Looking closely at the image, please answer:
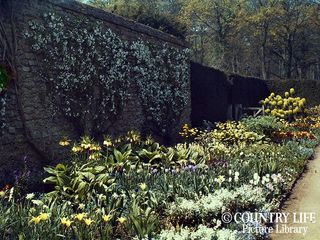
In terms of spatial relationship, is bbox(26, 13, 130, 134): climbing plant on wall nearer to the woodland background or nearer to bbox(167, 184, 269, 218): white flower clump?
bbox(167, 184, 269, 218): white flower clump

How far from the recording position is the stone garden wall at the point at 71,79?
685cm

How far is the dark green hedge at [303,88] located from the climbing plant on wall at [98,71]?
12.0 meters

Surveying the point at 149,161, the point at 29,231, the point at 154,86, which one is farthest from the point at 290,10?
the point at 29,231

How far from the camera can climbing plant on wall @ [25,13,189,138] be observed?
7.62 metres

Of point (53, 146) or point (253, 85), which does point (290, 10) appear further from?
point (53, 146)

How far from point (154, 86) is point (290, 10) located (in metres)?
23.8

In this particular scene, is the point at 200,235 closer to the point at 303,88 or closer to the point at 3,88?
the point at 3,88

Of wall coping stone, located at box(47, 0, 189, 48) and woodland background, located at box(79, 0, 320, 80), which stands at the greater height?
woodland background, located at box(79, 0, 320, 80)

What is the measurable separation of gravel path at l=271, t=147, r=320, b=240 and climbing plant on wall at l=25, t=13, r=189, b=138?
465 centimetres

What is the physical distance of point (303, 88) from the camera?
2203cm

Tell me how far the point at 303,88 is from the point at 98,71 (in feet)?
54.4

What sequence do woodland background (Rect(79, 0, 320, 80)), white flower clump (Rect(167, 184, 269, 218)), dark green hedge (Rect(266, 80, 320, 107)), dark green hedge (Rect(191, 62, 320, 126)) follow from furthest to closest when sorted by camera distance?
1. woodland background (Rect(79, 0, 320, 80))
2. dark green hedge (Rect(266, 80, 320, 107))
3. dark green hedge (Rect(191, 62, 320, 126))
4. white flower clump (Rect(167, 184, 269, 218))

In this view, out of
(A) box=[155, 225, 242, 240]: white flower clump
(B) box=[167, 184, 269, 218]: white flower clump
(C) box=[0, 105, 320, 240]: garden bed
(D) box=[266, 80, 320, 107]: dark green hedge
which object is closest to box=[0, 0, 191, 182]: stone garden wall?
(C) box=[0, 105, 320, 240]: garden bed

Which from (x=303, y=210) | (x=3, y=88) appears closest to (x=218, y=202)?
(x=303, y=210)
